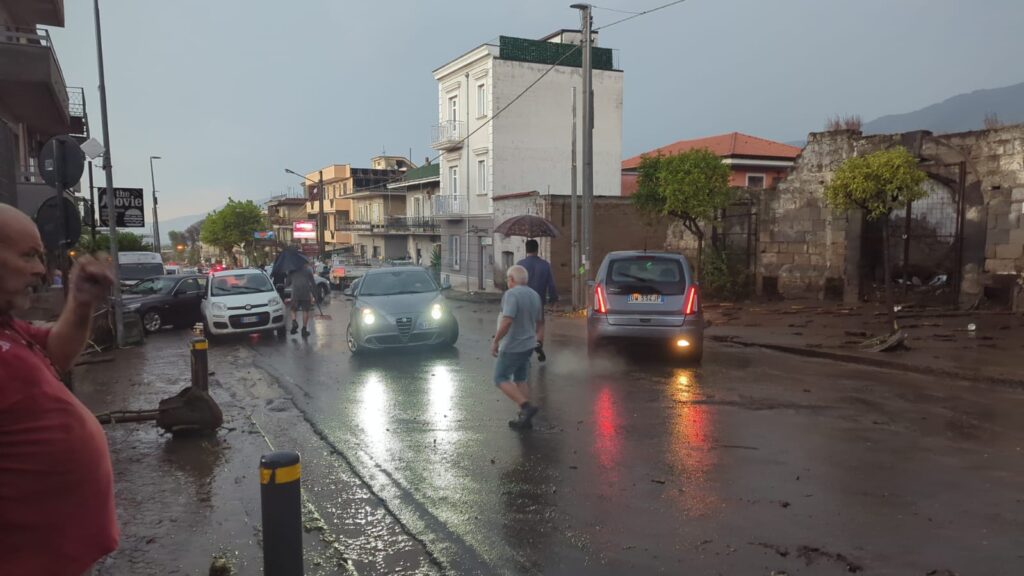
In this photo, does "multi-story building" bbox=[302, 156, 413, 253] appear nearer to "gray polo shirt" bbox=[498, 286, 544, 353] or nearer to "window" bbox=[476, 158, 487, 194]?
"window" bbox=[476, 158, 487, 194]

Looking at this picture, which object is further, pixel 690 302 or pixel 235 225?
pixel 235 225

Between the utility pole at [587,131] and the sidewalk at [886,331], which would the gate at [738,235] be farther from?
the utility pole at [587,131]

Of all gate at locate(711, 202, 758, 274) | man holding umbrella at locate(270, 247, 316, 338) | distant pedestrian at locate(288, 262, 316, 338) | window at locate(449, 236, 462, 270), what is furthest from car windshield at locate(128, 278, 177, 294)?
window at locate(449, 236, 462, 270)

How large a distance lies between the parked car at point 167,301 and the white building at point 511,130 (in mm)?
A: 17461

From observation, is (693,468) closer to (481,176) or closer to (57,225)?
(57,225)

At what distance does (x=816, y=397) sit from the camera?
8.63m

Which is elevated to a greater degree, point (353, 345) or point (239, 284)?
point (239, 284)

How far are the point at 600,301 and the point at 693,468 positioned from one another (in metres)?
5.26

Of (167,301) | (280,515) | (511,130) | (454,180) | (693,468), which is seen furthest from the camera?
(454,180)

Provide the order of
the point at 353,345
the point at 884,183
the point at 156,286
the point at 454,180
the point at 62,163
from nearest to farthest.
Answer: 1. the point at 62,163
2. the point at 884,183
3. the point at 353,345
4. the point at 156,286
5. the point at 454,180

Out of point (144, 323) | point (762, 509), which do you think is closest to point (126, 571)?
point (762, 509)

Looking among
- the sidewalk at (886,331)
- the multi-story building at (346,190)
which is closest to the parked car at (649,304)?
the sidewalk at (886,331)

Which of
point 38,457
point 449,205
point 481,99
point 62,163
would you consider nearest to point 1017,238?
point 62,163

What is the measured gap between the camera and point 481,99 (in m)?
36.7
